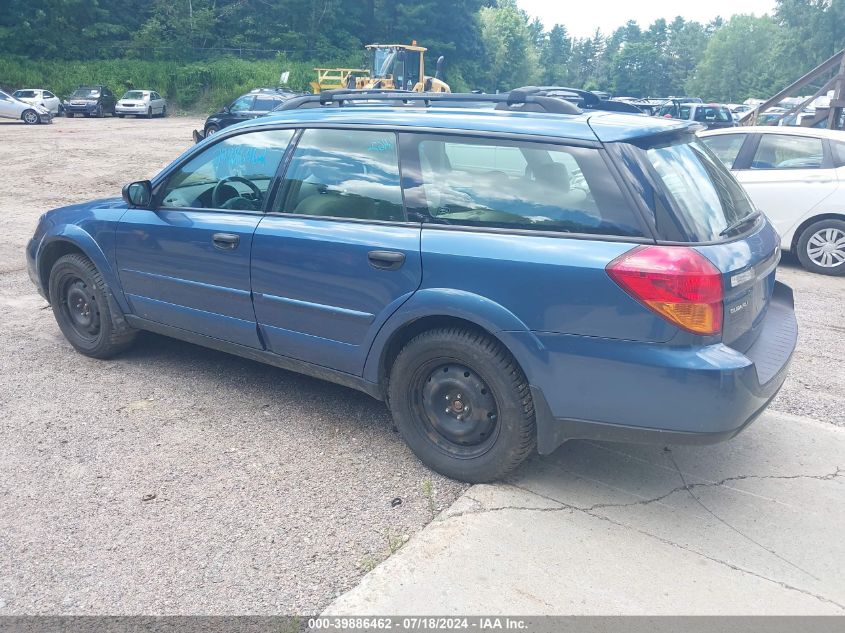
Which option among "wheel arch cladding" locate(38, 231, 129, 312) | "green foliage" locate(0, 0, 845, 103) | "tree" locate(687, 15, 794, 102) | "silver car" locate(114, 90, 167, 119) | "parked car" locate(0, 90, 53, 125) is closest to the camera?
"wheel arch cladding" locate(38, 231, 129, 312)

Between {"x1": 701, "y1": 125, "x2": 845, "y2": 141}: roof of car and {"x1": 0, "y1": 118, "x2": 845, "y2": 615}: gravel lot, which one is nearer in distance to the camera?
{"x1": 0, "y1": 118, "x2": 845, "y2": 615}: gravel lot

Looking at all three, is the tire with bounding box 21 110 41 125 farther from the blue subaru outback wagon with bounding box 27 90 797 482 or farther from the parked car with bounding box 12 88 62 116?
the blue subaru outback wagon with bounding box 27 90 797 482

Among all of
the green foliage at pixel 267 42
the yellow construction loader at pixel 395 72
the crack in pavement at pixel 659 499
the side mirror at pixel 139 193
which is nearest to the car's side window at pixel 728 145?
the crack in pavement at pixel 659 499

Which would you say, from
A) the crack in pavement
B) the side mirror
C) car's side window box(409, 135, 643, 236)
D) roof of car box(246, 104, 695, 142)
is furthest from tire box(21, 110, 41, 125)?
the crack in pavement

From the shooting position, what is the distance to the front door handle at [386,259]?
3.62m

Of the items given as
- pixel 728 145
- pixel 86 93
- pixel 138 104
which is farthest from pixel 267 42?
pixel 728 145

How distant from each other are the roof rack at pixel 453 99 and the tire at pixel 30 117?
93.9ft

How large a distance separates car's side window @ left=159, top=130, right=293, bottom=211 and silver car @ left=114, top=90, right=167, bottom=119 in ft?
112

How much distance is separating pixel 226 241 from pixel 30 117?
29.5 m

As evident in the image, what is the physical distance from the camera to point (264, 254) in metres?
4.13

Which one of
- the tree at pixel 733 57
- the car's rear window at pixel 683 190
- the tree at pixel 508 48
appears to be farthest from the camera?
the tree at pixel 733 57

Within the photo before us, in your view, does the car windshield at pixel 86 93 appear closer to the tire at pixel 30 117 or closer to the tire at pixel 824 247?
the tire at pixel 30 117

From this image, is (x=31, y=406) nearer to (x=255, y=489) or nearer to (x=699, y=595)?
(x=255, y=489)

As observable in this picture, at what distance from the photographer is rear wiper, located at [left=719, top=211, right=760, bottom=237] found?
3430mm
